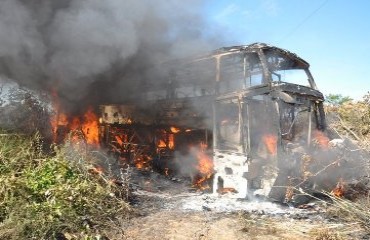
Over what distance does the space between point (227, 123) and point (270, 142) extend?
1.05 metres

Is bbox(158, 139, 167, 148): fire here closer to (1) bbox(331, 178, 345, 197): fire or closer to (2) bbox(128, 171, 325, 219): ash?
(2) bbox(128, 171, 325, 219): ash

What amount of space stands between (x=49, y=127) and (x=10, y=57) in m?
2.16

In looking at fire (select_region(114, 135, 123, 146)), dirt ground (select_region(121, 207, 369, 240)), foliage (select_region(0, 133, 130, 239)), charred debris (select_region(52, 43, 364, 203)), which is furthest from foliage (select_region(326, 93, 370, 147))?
foliage (select_region(0, 133, 130, 239))

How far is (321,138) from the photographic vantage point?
288 inches

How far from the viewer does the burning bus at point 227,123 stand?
6.38m

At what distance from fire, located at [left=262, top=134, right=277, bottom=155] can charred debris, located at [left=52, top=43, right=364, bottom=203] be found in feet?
0.06

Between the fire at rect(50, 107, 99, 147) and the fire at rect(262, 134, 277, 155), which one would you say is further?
the fire at rect(50, 107, 99, 147)

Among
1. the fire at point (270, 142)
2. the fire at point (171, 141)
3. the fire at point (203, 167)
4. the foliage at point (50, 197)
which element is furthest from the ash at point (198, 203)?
the fire at point (171, 141)

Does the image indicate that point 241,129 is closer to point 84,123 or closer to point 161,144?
point 161,144

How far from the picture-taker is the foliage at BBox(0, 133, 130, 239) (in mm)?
4258

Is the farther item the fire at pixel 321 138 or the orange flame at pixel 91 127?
the orange flame at pixel 91 127

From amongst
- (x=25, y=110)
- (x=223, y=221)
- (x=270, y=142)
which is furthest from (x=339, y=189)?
(x=25, y=110)

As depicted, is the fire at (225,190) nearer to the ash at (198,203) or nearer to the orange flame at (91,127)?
the ash at (198,203)

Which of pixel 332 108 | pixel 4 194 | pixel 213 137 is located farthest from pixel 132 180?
pixel 332 108
